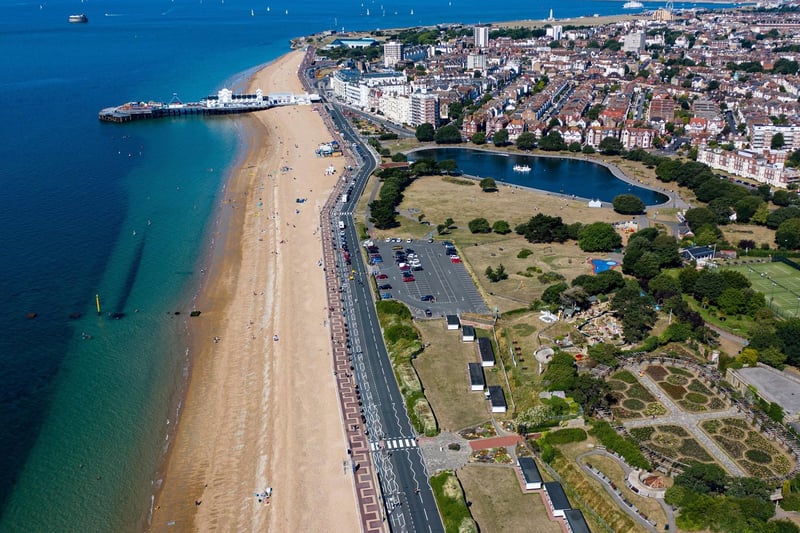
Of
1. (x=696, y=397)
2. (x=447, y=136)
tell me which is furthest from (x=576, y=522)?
(x=447, y=136)

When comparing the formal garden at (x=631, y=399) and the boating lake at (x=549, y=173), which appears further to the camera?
the boating lake at (x=549, y=173)

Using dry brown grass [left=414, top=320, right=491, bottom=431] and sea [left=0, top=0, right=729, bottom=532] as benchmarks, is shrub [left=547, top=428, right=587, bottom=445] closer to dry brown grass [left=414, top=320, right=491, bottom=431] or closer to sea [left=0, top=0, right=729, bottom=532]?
dry brown grass [left=414, top=320, right=491, bottom=431]

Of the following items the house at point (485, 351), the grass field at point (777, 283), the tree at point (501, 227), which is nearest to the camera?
the house at point (485, 351)

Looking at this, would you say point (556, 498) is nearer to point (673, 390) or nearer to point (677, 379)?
point (673, 390)

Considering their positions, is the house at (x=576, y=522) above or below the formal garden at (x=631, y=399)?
below

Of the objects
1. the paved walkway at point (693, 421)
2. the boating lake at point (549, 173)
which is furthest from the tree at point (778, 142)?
the paved walkway at point (693, 421)

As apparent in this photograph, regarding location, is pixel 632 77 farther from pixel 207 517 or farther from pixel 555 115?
pixel 207 517

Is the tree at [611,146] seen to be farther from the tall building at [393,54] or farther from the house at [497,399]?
the tall building at [393,54]

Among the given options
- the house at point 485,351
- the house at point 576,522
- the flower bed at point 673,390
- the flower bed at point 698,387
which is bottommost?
the house at point 576,522
